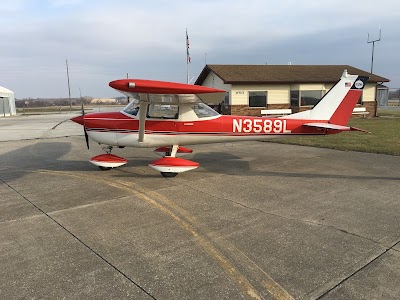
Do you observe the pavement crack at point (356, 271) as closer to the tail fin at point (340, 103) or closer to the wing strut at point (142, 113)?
the tail fin at point (340, 103)

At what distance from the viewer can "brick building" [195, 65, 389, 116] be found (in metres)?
24.6

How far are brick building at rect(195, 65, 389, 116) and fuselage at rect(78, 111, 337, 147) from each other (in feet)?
50.9

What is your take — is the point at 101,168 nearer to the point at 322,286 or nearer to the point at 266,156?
the point at 266,156

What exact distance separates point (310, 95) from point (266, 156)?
690 inches

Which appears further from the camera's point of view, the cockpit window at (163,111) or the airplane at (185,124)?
the cockpit window at (163,111)

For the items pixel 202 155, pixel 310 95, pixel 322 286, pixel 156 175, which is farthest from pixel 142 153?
pixel 310 95

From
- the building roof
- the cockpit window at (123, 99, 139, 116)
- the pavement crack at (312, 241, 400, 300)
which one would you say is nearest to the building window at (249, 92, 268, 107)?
the building roof

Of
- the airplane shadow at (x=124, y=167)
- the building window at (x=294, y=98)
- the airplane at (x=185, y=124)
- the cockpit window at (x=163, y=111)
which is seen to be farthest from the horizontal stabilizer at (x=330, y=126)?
the building window at (x=294, y=98)

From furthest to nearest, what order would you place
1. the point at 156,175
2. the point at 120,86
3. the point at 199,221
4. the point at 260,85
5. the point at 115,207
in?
the point at 260,85 → the point at 156,175 → the point at 120,86 → the point at 115,207 → the point at 199,221

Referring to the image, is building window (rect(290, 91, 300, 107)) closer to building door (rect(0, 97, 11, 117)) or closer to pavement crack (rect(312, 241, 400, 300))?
pavement crack (rect(312, 241, 400, 300))

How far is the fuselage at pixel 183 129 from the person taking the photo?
27.1 ft

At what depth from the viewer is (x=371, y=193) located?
6238 mm

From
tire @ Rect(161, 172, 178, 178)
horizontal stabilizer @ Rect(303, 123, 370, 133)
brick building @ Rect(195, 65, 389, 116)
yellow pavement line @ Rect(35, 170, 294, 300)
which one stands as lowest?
yellow pavement line @ Rect(35, 170, 294, 300)

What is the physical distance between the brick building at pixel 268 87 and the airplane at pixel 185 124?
15.2m
